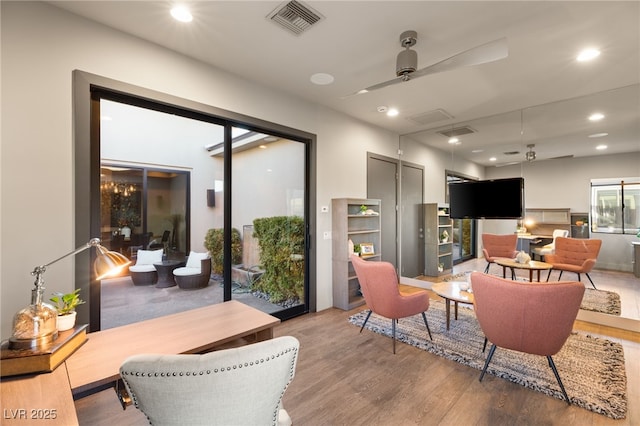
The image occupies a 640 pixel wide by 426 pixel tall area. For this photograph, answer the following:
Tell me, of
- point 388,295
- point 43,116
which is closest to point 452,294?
point 388,295

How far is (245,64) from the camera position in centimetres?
291

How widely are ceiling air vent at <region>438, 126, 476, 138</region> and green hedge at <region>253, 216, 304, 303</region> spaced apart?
3101 mm

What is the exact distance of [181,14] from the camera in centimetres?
218

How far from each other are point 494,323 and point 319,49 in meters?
2.88

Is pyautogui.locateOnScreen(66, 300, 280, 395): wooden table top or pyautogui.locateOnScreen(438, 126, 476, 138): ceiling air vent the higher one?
pyautogui.locateOnScreen(438, 126, 476, 138): ceiling air vent

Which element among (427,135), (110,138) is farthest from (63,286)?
(427,135)

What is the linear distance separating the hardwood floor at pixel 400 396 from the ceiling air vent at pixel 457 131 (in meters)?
3.40

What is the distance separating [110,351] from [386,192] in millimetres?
4589

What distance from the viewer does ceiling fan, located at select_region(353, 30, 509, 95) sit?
1.90 meters

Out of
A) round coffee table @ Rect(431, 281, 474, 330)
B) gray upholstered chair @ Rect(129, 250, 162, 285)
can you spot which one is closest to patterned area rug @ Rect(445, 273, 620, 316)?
round coffee table @ Rect(431, 281, 474, 330)

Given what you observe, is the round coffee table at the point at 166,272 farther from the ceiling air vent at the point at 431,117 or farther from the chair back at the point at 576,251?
the chair back at the point at 576,251

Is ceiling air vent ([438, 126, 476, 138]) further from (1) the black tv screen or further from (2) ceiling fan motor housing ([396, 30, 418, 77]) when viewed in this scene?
(2) ceiling fan motor housing ([396, 30, 418, 77])

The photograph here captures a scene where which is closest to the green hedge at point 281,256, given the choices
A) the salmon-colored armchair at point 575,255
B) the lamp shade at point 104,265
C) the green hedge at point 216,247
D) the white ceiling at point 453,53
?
Answer: the green hedge at point 216,247

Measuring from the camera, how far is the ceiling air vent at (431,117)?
13.9ft
